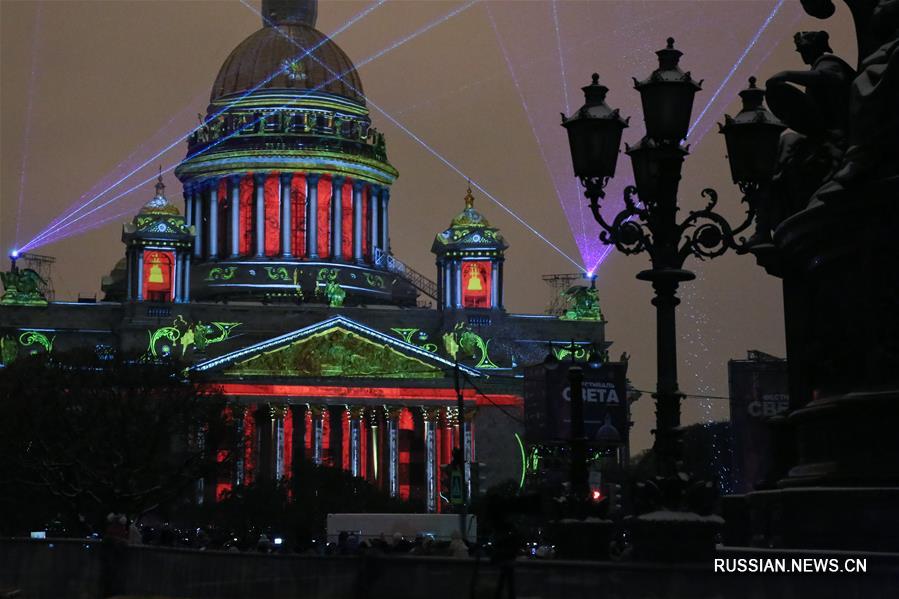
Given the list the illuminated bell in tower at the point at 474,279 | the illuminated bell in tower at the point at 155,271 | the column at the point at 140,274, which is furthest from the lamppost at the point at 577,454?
the illuminated bell in tower at the point at 155,271

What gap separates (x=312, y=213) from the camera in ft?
478

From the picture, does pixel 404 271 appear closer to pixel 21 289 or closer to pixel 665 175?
pixel 21 289

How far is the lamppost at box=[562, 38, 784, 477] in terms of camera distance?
23.4 meters

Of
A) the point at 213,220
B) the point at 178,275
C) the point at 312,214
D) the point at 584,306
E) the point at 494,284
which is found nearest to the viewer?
the point at 178,275

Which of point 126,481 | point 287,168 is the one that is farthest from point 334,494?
point 287,168

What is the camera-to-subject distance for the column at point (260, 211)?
472ft

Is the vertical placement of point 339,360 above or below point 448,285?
below

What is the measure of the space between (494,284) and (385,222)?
20.5 metres

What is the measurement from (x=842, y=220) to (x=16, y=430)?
62.6 m

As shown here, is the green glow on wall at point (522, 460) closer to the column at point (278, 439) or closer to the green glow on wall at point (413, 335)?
the green glow on wall at point (413, 335)

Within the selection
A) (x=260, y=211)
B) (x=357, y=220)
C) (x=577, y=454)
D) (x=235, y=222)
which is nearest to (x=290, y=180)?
(x=260, y=211)

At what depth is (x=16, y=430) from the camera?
80688 millimetres

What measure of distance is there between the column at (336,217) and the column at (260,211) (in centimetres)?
488

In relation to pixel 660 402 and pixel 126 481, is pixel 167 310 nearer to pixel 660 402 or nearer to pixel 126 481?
pixel 126 481
